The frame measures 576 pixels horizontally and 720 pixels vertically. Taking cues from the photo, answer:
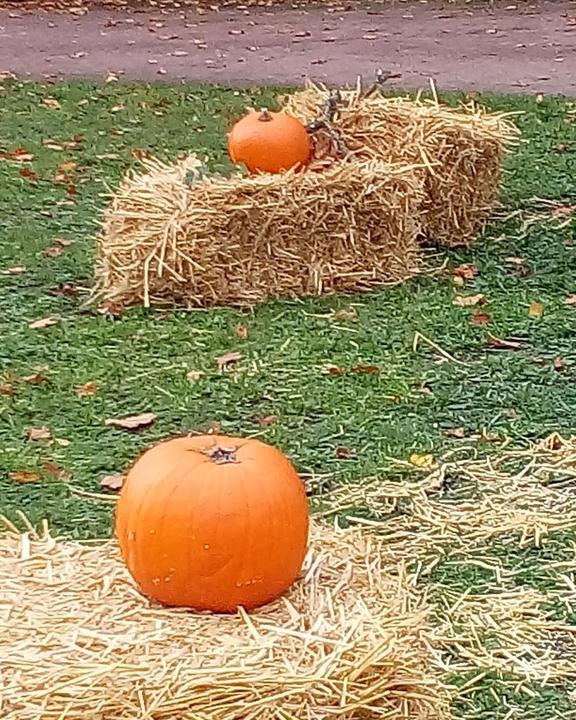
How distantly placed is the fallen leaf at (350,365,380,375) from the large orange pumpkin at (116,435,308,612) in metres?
2.49

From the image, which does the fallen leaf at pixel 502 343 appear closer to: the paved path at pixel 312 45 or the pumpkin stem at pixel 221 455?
the pumpkin stem at pixel 221 455

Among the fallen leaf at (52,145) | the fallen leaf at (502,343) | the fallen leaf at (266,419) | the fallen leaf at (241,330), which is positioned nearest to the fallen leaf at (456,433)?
the fallen leaf at (266,419)

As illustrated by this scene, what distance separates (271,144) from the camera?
281 inches

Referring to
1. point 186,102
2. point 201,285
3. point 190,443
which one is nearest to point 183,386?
point 201,285

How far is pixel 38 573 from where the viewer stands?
356cm

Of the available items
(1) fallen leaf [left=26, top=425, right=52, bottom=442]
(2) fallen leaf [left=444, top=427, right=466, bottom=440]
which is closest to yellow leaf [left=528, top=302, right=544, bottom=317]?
(2) fallen leaf [left=444, top=427, right=466, bottom=440]

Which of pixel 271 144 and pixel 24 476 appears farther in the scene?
pixel 271 144

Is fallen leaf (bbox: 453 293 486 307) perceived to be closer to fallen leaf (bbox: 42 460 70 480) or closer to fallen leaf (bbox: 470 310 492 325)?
fallen leaf (bbox: 470 310 492 325)

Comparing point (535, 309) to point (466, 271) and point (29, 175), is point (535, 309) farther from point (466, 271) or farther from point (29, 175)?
point (29, 175)

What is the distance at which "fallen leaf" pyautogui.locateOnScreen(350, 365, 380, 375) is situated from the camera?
5.92 meters

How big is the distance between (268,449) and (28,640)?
718mm

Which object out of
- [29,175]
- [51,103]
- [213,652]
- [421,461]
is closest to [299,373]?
[421,461]

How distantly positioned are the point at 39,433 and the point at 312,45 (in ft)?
35.5

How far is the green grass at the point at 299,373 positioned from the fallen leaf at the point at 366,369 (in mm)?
28
